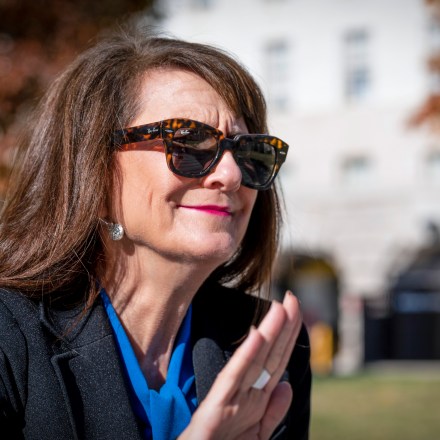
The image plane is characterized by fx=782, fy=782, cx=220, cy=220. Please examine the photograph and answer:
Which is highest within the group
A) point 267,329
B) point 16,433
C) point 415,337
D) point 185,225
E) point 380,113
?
point 380,113

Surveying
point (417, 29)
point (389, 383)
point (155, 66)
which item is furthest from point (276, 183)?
point (417, 29)

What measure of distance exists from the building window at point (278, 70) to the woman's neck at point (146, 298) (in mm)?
21056

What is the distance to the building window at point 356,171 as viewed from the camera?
22.1 meters

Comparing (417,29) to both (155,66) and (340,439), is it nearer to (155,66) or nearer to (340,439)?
(340,439)

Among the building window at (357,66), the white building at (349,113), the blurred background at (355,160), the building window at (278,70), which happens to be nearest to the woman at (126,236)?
the blurred background at (355,160)

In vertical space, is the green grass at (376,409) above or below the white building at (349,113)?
below

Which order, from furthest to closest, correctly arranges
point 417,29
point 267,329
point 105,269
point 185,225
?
point 417,29, point 105,269, point 185,225, point 267,329

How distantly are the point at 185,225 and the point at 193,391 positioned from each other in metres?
0.55

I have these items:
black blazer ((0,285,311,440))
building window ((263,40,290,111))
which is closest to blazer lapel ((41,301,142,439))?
black blazer ((0,285,311,440))

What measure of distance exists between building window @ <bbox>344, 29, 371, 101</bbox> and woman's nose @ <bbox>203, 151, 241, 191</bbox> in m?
20.8

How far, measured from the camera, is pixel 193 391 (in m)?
2.41

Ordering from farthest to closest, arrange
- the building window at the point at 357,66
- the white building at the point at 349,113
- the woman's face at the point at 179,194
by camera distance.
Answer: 1. the building window at the point at 357,66
2. the white building at the point at 349,113
3. the woman's face at the point at 179,194

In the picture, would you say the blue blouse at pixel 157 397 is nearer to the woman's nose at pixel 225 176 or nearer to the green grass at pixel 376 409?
the woman's nose at pixel 225 176

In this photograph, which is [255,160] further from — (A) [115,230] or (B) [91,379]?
(B) [91,379]
